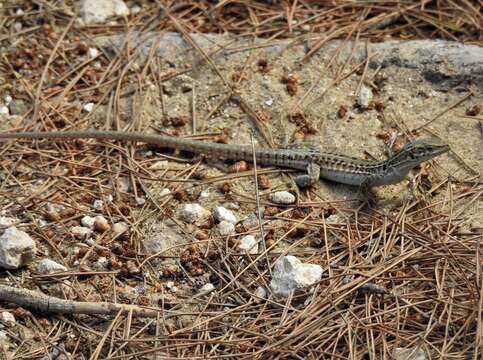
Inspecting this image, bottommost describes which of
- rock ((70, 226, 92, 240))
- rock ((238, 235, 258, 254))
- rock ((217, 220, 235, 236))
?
rock ((238, 235, 258, 254))

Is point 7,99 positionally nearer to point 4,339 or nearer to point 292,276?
point 4,339

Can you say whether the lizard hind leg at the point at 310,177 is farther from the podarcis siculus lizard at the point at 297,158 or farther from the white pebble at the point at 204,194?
the white pebble at the point at 204,194

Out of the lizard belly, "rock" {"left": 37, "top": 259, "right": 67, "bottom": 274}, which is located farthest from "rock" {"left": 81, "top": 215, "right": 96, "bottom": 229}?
the lizard belly

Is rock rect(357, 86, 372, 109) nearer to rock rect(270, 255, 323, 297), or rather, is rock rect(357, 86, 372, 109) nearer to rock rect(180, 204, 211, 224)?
rock rect(180, 204, 211, 224)

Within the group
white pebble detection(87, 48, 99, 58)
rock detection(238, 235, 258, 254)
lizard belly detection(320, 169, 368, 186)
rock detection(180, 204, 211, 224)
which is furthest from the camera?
white pebble detection(87, 48, 99, 58)

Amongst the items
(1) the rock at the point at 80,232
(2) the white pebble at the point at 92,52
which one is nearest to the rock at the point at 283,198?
(1) the rock at the point at 80,232

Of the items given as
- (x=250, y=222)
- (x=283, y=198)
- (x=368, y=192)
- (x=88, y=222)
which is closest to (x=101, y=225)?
(x=88, y=222)

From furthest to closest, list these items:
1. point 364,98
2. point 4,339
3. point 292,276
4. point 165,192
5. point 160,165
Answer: point 364,98, point 160,165, point 165,192, point 292,276, point 4,339
